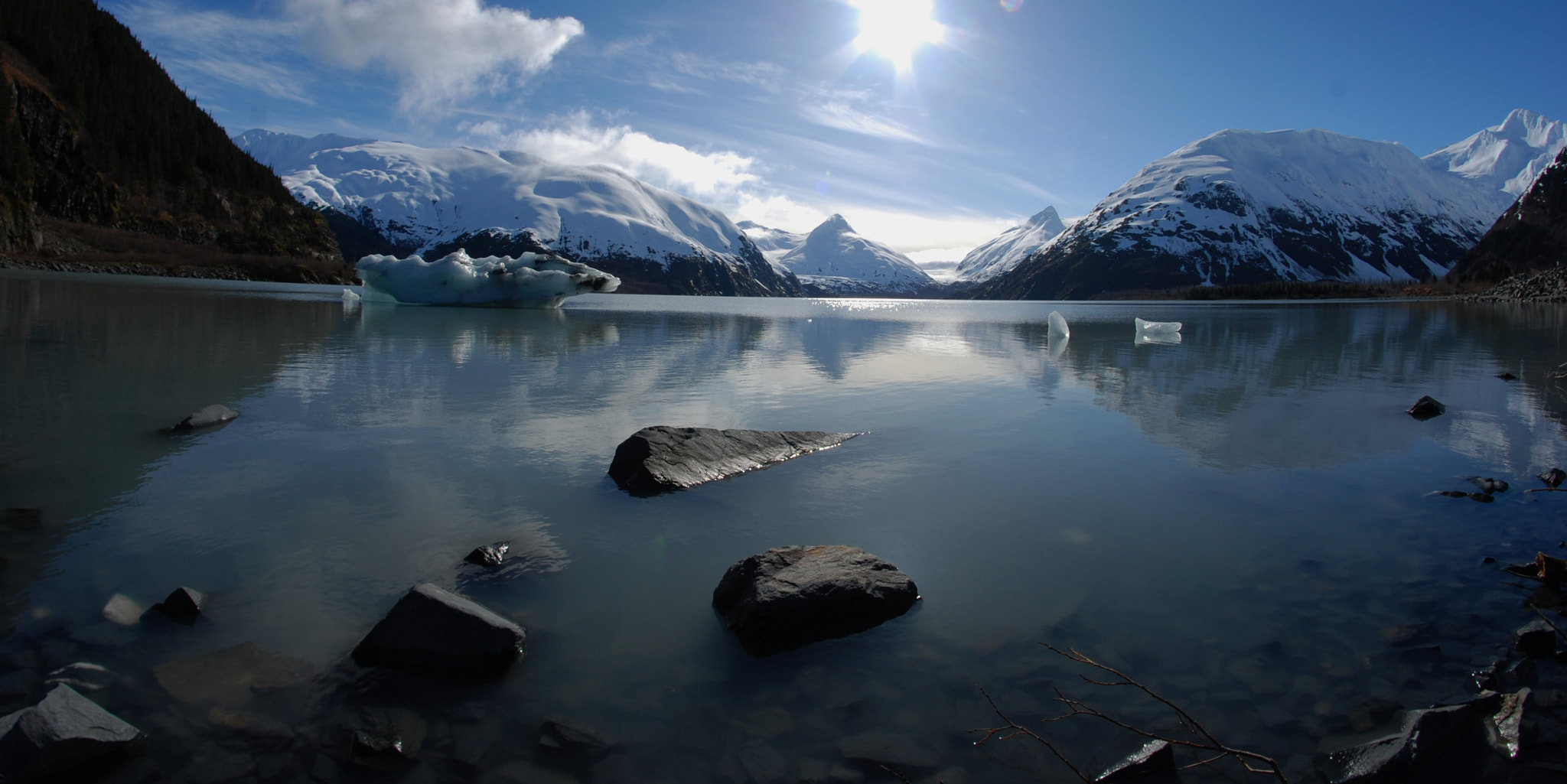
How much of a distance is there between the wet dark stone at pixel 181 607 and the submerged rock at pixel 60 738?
1.32m

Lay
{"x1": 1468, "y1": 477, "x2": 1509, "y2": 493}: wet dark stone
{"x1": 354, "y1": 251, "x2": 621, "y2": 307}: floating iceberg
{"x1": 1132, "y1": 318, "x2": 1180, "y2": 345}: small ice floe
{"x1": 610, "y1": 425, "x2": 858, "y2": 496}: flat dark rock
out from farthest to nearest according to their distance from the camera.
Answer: {"x1": 354, "y1": 251, "x2": 621, "y2": 307}: floating iceberg, {"x1": 1132, "y1": 318, "x2": 1180, "y2": 345}: small ice floe, {"x1": 1468, "y1": 477, "x2": 1509, "y2": 493}: wet dark stone, {"x1": 610, "y1": 425, "x2": 858, "y2": 496}: flat dark rock

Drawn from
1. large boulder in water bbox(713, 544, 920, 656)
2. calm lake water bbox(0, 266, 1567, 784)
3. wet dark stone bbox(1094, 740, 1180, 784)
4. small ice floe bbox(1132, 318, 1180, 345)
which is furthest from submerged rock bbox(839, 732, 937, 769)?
small ice floe bbox(1132, 318, 1180, 345)

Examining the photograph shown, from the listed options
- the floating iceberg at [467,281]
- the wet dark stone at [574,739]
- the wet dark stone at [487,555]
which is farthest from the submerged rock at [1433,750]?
the floating iceberg at [467,281]

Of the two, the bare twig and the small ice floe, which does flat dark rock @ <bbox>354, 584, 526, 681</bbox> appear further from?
the small ice floe

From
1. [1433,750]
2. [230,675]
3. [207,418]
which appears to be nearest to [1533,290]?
[1433,750]

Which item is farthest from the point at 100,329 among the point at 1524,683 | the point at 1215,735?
the point at 1524,683

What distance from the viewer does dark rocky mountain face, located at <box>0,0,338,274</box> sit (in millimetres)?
80688

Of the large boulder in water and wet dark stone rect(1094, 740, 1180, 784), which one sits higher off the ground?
the large boulder in water

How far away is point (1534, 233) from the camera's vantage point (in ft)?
533

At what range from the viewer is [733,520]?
7.78m

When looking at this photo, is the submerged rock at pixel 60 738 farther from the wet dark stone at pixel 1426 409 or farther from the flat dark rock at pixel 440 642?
the wet dark stone at pixel 1426 409

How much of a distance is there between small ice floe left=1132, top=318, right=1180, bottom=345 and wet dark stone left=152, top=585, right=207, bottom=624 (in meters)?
37.2

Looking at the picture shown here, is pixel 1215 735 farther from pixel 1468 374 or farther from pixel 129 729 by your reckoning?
pixel 1468 374

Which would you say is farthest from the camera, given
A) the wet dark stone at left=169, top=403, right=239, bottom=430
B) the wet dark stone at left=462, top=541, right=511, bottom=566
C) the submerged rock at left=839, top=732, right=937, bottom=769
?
the wet dark stone at left=169, top=403, right=239, bottom=430
